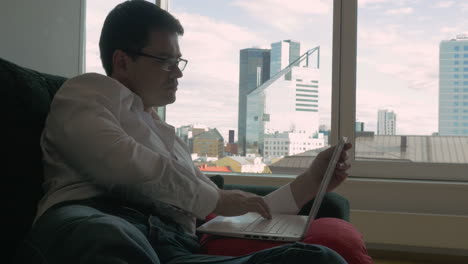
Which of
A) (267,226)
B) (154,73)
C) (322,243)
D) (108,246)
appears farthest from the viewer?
(154,73)

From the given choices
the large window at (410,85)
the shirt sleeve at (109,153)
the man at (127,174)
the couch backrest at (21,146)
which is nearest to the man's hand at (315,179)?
the man at (127,174)

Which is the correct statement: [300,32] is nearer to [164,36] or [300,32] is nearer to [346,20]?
[346,20]

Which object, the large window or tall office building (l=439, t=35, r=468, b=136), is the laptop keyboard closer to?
the large window

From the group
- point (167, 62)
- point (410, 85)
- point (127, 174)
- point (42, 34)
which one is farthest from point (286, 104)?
point (127, 174)

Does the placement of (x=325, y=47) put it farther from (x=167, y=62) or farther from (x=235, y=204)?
(x=235, y=204)

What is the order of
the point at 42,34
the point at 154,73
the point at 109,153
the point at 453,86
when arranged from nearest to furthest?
the point at 109,153, the point at 154,73, the point at 42,34, the point at 453,86

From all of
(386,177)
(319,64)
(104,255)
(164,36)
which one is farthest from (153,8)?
(386,177)

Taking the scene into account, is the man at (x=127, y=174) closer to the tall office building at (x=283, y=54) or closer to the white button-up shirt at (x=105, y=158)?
the white button-up shirt at (x=105, y=158)
